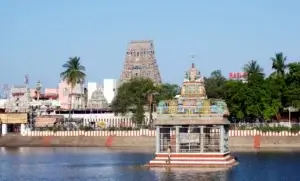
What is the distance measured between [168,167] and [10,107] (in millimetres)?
71155

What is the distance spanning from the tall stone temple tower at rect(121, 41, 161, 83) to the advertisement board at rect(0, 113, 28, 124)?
46.4 metres

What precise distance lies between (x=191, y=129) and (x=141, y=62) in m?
105

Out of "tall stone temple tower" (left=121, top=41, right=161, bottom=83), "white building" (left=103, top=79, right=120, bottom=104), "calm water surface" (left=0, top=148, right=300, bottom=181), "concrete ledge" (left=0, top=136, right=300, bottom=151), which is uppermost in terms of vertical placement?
"tall stone temple tower" (left=121, top=41, right=161, bottom=83)

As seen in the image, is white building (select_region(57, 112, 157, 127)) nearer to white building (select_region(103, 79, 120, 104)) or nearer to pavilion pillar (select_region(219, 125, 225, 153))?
white building (select_region(103, 79, 120, 104))

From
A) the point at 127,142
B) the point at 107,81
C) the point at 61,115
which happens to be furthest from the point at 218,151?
the point at 107,81

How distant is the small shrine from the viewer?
178 feet

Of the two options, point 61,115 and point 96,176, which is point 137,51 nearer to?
point 61,115

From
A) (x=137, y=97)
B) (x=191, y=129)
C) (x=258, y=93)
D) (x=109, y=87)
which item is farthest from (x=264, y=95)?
(x=109, y=87)

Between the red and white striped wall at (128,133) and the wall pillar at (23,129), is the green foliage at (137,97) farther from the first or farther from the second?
the wall pillar at (23,129)

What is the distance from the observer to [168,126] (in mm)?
55562

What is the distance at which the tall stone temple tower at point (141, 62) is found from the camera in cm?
15988

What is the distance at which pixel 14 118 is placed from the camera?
116500mm

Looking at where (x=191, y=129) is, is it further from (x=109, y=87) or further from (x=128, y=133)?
(x=109, y=87)

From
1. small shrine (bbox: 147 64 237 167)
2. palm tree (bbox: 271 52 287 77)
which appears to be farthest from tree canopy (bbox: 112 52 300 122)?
small shrine (bbox: 147 64 237 167)
